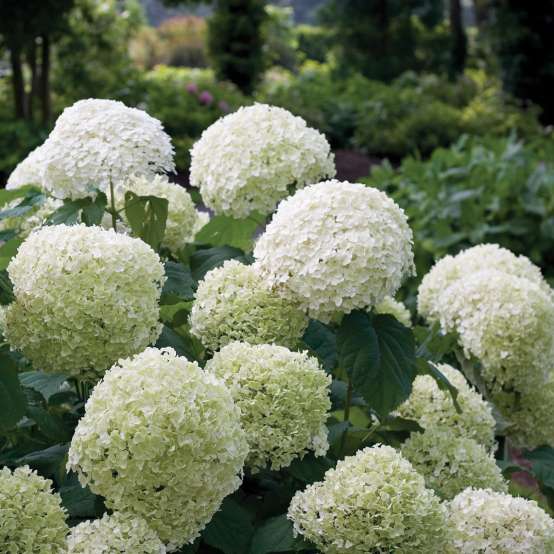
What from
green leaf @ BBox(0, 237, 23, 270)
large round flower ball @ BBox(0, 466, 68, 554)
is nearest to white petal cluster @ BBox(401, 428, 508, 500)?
large round flower ball @ BBox(0, 466, 68, 554)

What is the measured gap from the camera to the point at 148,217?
1991 millimetres

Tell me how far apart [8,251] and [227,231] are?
0.53 m

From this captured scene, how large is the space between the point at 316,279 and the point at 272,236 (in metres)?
0.13

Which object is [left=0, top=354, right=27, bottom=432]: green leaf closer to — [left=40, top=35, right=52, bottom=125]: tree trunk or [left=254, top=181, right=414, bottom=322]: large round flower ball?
[left=254, top=181, right=414, bottom=322]: large round flower ball

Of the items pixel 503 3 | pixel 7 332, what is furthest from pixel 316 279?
pixel 503 3

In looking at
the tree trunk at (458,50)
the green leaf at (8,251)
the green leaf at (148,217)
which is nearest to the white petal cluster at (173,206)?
the green leaf at (148,217)

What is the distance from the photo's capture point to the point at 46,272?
5.05 ft

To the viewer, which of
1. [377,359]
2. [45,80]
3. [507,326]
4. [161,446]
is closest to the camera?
[161,446]

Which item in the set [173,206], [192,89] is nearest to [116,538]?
[173,206]

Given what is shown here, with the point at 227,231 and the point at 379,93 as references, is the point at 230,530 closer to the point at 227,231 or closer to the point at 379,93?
the point at 227,231

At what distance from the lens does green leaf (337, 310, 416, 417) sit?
5.58 feet

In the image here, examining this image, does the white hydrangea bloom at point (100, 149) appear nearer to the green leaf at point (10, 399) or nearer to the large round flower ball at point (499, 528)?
the green leaf at point (10, 399)

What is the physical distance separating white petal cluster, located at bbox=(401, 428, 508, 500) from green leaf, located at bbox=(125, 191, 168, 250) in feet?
2.14

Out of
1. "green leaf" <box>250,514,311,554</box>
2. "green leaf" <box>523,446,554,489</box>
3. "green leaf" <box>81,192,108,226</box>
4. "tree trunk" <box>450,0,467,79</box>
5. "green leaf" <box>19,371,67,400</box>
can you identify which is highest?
"green leaf" <box>81,192,108,226</box>
